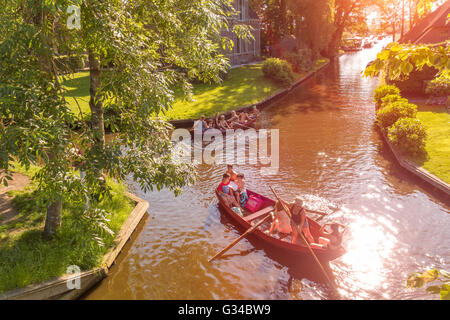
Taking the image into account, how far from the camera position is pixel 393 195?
12.8 meters

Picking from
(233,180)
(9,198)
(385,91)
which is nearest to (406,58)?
(233,180)

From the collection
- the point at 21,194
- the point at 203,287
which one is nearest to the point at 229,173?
the point at 203,287

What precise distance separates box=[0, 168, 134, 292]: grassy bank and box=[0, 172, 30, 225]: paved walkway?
0.18 m

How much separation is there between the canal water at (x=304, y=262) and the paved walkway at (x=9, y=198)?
382 cm

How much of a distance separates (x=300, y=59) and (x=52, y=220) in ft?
123

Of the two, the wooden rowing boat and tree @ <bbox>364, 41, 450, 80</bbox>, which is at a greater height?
tree @ <bbox>364, 41, 450, 80</bbox>

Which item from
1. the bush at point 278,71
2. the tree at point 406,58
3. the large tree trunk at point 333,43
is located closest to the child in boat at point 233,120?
the bush at point 278,71

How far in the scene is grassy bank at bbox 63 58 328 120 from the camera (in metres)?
24.2

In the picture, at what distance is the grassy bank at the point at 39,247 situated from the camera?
24.7 ft

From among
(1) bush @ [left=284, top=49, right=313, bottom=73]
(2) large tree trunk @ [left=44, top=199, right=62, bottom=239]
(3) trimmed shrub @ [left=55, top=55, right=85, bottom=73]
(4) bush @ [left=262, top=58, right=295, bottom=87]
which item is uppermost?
(1) bush @ [left=284, top=49, right=313, bottom=73]

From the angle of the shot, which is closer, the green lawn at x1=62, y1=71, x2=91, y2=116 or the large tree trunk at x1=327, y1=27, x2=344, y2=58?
the green lawn at x1=62, y1=71, x2=91, y2=116

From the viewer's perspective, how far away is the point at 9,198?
11.1 meters

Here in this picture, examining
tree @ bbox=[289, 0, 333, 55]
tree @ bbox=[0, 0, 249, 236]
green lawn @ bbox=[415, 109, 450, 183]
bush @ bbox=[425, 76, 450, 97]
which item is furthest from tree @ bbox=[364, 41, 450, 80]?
tree @ bbox=[289, 0, 333, 55]

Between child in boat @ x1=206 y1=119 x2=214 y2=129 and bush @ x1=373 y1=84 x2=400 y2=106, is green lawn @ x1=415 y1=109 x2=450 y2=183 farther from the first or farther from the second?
child in boat @ x1=206 y1=119 x2=214 y2=129
